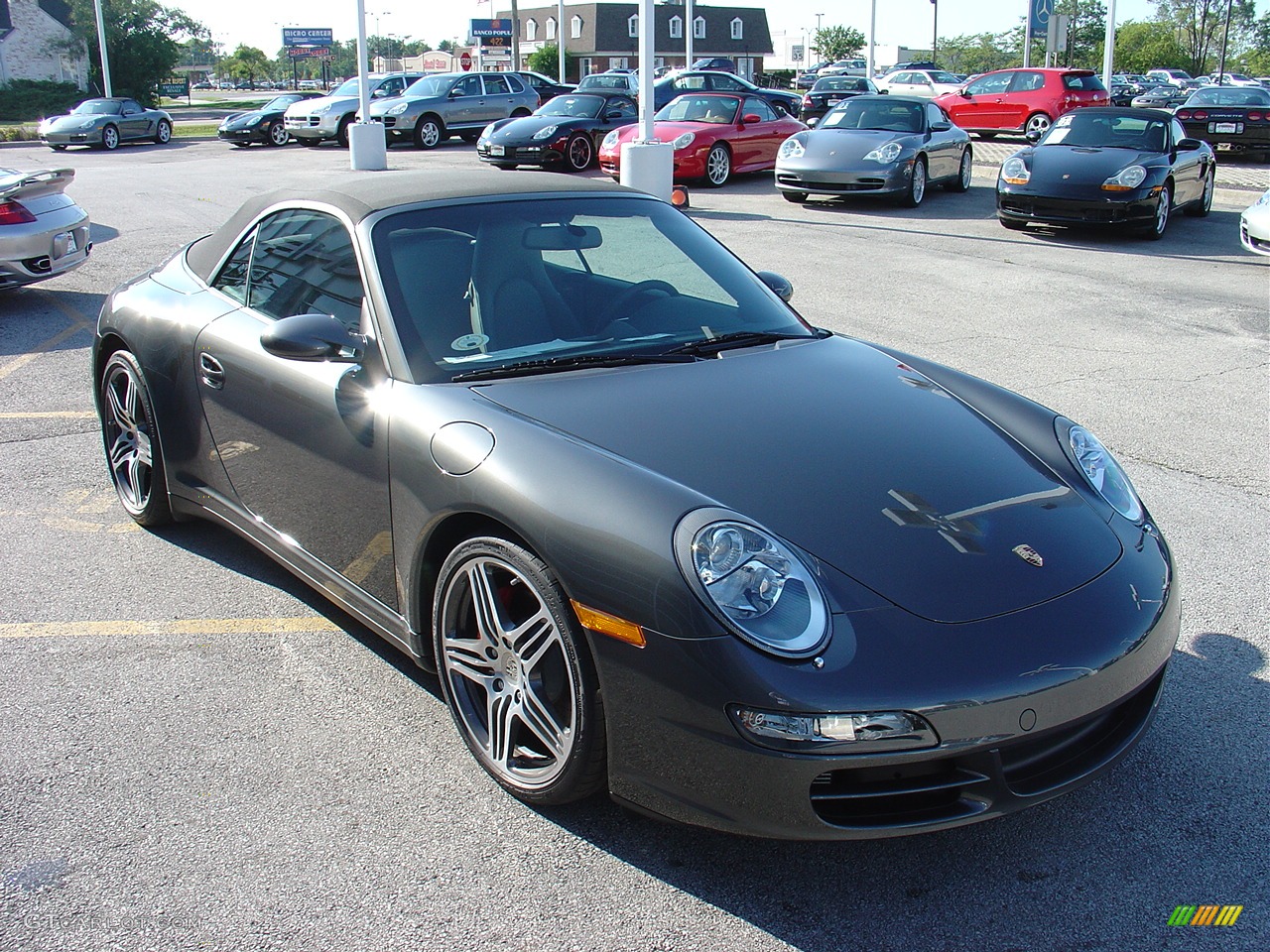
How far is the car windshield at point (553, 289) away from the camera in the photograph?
11.0 ft

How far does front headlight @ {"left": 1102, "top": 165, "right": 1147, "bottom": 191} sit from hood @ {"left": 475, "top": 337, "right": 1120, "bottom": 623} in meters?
10.1

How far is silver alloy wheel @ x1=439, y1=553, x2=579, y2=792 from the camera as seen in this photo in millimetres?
2729

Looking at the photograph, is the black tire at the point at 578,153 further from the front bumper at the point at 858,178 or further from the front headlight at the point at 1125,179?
the front headlight at the point at 1125,179

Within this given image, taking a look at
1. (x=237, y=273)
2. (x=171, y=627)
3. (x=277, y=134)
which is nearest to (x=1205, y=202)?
(x=237, y=273)

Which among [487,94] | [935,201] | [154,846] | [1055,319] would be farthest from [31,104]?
[154,846]

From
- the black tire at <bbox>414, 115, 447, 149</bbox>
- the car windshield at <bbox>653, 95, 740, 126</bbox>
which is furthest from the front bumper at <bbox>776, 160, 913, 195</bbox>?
Result: the black tire at <bbox>414, 115, 447, 149</bbox>

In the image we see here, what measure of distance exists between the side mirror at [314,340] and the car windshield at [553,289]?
15 cm

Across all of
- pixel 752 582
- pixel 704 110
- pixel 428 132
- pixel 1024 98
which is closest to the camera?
pixel 752 582

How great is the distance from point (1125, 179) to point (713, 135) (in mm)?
6705

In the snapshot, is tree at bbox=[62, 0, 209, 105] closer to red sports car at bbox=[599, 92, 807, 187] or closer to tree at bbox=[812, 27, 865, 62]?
red sports car at bbox=[599, 92, 807, 187]

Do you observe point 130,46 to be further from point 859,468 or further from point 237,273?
point 859,468

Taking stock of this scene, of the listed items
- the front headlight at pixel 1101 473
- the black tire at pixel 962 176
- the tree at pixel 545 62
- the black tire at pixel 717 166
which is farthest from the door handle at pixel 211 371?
the tree at pixel 545 62

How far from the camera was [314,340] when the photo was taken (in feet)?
10.8

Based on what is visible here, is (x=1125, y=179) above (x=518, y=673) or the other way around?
above
